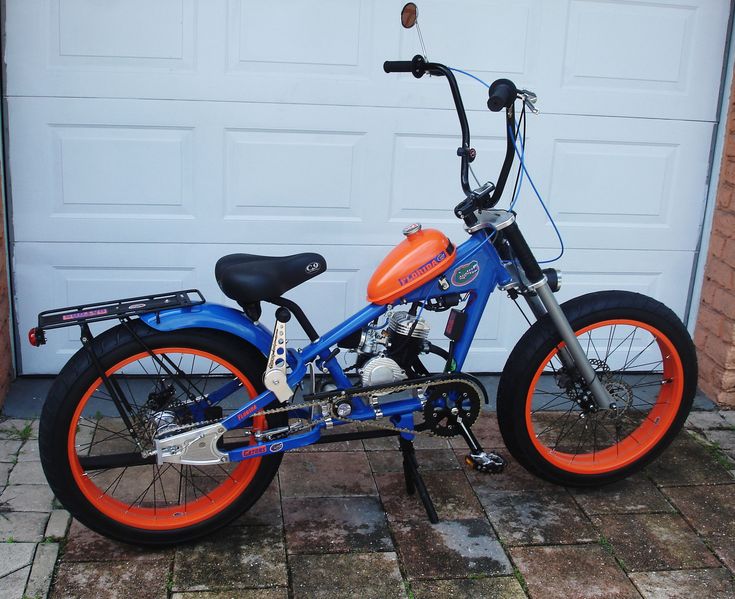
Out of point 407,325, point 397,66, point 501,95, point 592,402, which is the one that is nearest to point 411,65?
point 397,66

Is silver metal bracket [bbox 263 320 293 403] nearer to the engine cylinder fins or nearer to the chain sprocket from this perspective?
the chain sprocket

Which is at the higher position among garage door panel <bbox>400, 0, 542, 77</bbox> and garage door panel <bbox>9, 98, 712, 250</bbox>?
garage door panel <bbox>400, 0, 542, 77</bbox>

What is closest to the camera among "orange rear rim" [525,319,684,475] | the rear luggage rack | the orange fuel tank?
the rear luggage rack

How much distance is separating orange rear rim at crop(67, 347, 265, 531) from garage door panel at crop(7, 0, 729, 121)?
129 cm

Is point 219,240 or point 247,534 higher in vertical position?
point 219,240

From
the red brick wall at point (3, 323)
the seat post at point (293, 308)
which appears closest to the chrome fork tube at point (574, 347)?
the seat post at point (293, 308)

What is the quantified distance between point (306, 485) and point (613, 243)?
190cm

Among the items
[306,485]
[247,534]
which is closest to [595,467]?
[306,485]

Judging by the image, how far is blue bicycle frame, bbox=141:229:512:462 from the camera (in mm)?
2635

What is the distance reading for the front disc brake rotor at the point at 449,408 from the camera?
9.40 feet

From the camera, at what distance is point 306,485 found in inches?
123

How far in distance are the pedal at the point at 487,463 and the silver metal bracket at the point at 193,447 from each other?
924 mm

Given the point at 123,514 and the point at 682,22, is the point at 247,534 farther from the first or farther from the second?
the point at 682,22

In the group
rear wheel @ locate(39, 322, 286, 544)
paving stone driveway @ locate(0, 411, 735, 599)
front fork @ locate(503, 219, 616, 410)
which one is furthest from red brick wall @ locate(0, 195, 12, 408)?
front fork @ locate(503, 219, 616, 410)
